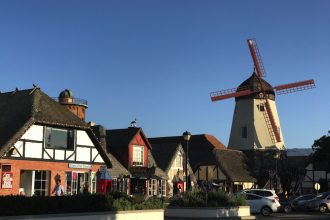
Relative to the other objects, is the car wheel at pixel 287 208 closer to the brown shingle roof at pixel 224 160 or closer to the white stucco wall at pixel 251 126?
the brown shingle roof at pixel 224 160

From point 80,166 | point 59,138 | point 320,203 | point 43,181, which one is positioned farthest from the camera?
point 320,203

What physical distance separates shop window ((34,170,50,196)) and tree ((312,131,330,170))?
4074cm

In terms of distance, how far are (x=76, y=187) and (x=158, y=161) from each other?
17.0 metres

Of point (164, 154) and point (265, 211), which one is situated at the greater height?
point (164, 154)

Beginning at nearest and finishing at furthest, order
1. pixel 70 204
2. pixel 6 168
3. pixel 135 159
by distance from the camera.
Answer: pixel 70 204
pixel 6 168
pixel 135 159

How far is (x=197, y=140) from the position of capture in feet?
248

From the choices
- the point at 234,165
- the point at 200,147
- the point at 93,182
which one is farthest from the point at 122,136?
the point at 200,147

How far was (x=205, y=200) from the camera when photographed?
28141 millimetres

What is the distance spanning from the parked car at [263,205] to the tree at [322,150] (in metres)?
33.9

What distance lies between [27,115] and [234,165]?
3643 centimetres

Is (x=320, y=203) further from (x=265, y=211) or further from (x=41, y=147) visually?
(x=41, y=147)

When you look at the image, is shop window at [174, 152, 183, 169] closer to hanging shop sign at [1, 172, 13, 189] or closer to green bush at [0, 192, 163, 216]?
hanging shop sign at [1, 172, 13, 189]

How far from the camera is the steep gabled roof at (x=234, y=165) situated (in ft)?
205

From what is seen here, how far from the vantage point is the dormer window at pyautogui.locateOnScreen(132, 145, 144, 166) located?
47.8m
